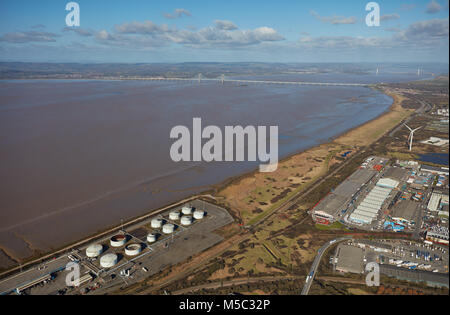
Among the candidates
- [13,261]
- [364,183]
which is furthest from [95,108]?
[364,183]

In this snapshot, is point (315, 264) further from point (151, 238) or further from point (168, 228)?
point (151, 238)

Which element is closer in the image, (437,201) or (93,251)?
(93,251)

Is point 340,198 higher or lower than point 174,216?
higher

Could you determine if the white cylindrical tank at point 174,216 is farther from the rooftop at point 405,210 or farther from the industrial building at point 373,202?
the rooftop at point 405,210

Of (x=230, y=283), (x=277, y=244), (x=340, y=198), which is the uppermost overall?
(x=340, y=198)

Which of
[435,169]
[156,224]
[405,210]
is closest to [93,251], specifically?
[156,224]

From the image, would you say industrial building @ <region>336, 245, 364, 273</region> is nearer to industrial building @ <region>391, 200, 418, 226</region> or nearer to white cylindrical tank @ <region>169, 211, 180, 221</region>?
industrial building @ <region>391, 200, 418, 226</region>
